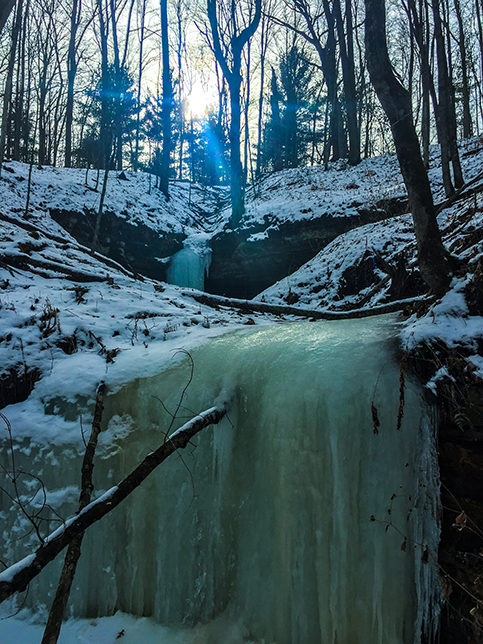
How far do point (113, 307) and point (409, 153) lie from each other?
12.6 feet

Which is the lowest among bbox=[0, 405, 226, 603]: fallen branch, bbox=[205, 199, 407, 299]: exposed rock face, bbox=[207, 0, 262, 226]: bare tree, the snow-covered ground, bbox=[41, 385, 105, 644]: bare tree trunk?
bbox=[41, 385, 105, 644]: bare tree trunk

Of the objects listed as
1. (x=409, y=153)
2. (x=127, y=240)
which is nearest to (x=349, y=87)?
(x=127, y=240)

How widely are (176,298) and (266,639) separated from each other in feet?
15.3

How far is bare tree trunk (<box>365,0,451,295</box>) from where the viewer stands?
2.91 meters

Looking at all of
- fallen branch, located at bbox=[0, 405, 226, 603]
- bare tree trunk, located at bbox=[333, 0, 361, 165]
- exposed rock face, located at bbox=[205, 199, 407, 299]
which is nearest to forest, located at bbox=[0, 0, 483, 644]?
fallen branch, located at bbox=[0, 405, 226, 603]

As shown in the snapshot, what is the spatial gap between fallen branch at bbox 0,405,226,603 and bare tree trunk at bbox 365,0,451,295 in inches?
85.4

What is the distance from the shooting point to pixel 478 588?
193cm

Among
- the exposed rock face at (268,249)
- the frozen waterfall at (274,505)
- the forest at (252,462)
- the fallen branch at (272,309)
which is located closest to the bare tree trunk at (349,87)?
the exposed rock face at (268,249)

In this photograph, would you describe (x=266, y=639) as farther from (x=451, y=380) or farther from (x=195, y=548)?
(x=451, y=380)

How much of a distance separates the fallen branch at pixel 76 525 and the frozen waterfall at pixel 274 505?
1.90ft

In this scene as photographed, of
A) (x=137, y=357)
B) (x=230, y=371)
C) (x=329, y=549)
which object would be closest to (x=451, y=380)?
(x=329, y=549)

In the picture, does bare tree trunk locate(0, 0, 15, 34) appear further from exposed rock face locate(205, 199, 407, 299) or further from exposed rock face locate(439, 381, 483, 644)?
exposed rock face locate(205, 199, 407, 299)

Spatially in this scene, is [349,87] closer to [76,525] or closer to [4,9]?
[4,9]

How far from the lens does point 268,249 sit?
10.7 metres
